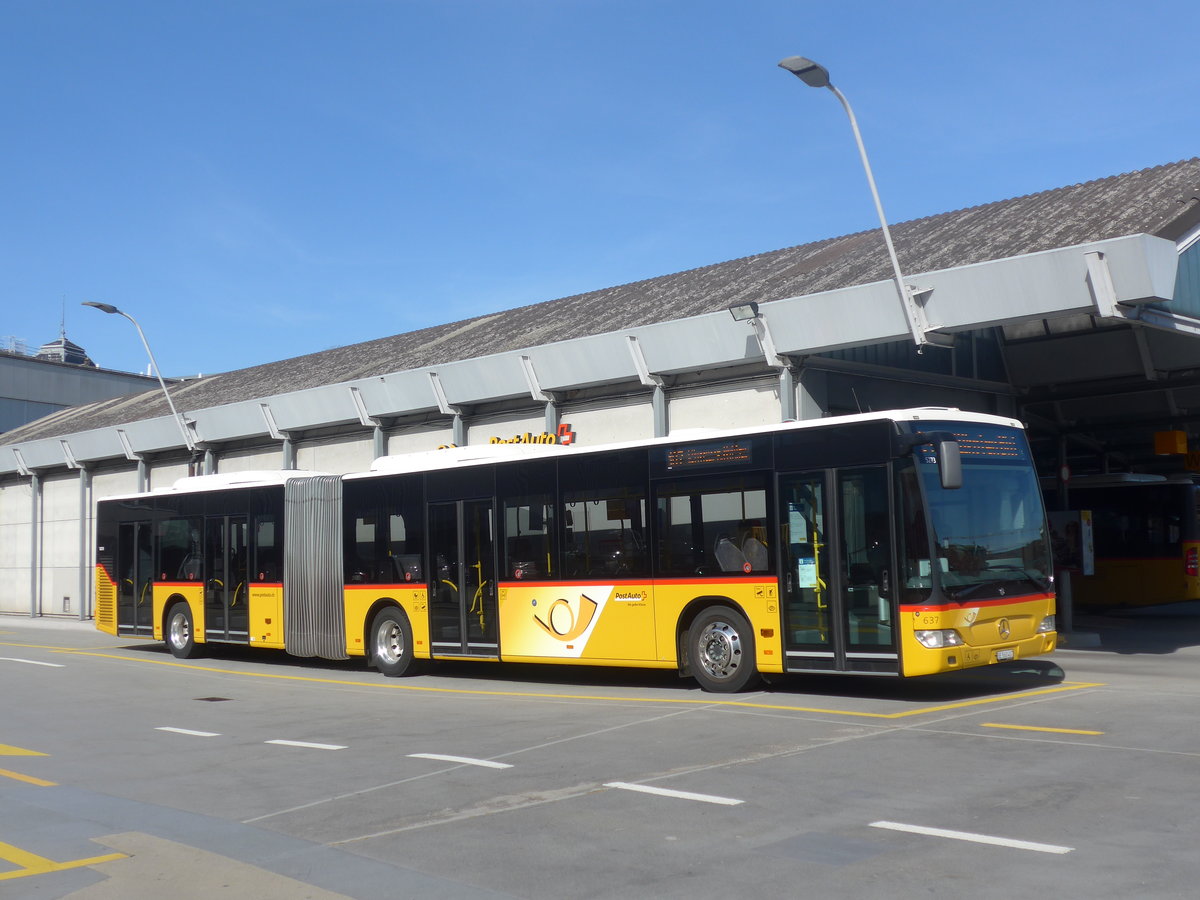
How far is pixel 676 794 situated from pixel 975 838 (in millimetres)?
2289

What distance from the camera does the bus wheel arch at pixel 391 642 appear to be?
18672 mm

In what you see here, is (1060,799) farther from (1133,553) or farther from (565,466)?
(1133,553)

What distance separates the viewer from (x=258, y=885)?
6582mm

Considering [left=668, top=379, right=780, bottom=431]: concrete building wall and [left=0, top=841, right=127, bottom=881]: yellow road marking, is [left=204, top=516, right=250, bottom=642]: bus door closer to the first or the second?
[left=668, top=379, right=780, bottom=431]: concrete building wall

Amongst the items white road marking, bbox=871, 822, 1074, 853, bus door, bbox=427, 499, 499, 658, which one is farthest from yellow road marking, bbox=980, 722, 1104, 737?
bus door, bbox=427, 499, 499, 658

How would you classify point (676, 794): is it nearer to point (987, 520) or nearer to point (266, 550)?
point (987, 520)

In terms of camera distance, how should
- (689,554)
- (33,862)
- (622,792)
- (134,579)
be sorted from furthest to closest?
(134,579) < (689,554) < (622,792) < (33,862)

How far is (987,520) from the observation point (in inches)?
531

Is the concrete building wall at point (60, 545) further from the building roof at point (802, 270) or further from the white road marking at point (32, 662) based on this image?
the white road marking at point (32, 662)

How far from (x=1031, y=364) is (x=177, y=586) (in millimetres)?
17195

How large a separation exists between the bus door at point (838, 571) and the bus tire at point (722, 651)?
0.65 metres

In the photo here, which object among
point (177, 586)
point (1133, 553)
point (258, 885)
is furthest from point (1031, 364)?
point (258, 885)

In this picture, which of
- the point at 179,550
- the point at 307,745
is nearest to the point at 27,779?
the point at 307,745

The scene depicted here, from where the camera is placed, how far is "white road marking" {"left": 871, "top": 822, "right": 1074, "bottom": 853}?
22.2 feet
